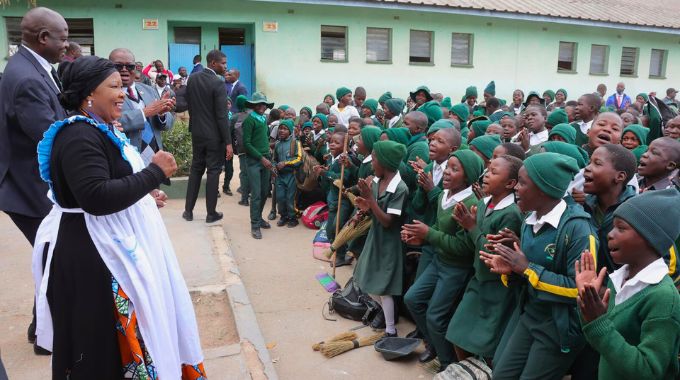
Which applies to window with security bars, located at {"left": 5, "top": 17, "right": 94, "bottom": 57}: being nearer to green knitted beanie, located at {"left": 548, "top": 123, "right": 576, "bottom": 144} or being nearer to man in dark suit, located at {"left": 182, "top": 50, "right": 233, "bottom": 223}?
A: man in dark suit, located at {"left": 182, "top": 50, "right": 233, "bottom": 223}

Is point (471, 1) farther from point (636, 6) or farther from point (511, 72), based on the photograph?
Result: point (636, 6)

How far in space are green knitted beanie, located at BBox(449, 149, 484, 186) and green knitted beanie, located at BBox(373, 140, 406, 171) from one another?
601 millimetres

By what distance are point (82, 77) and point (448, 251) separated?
2393mm

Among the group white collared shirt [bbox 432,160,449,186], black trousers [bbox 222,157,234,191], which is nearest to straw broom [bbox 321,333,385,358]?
white collared shirt [bbox 432,160,449,186]

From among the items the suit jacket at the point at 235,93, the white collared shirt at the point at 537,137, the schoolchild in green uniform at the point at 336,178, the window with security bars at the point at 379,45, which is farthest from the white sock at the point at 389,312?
the window with security bars at the point at 379,45

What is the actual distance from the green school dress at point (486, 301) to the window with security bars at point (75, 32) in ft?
41.9

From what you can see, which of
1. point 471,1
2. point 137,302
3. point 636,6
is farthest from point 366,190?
point 636,6

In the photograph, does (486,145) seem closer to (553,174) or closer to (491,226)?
(491,226)

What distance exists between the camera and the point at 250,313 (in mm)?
4406

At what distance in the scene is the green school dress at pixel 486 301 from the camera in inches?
124

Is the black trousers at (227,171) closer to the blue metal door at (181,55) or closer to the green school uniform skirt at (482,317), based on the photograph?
the green school uniform skirt at (482,317)

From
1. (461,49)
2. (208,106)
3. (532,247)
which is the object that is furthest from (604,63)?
(532,247)

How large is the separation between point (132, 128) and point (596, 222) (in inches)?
133

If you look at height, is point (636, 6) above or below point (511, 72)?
above
